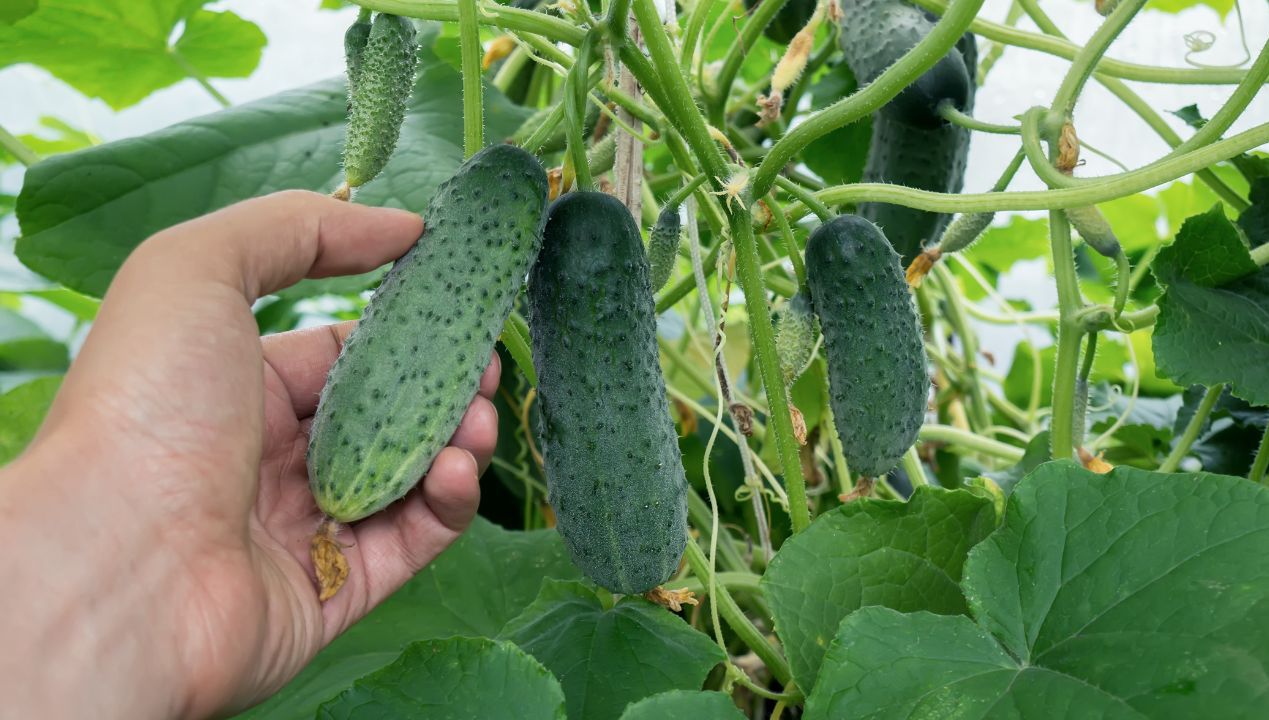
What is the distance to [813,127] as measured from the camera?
99 cm

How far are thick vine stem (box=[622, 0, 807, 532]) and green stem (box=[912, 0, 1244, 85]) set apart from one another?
0.57 meters

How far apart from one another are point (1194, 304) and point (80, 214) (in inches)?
56.4

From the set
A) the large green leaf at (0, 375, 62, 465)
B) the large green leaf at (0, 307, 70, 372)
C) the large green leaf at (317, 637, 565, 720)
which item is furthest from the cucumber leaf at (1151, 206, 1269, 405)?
the large green leaf at (0, 307, 70, 372)

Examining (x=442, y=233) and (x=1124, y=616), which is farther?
(x=442, y=233)

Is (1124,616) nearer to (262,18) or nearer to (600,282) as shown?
(600,282)

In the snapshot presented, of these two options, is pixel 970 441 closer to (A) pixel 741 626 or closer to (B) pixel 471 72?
(A) pixel 741 626

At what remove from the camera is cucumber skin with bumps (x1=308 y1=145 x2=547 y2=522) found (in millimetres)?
897

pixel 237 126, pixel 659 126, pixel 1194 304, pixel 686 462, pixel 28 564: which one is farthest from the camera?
pixel 686 462

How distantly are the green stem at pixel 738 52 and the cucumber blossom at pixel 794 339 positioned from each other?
1.30 ft

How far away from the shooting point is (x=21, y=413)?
168 cm

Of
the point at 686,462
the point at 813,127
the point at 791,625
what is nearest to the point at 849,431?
the point at 791,625

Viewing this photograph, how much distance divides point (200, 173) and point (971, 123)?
1.06 m

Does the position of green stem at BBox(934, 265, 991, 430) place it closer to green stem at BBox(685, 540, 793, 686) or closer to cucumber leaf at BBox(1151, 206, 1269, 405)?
cucumber leaf at BBox(1151, 206, 1269, 405)

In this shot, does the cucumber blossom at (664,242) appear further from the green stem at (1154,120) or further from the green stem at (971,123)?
the green stem at (1154,120)
